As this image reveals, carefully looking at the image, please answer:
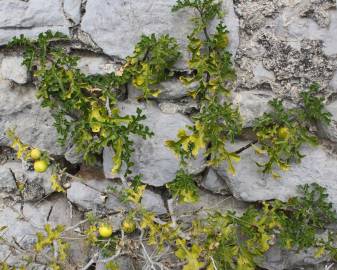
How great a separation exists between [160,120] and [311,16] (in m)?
0.85

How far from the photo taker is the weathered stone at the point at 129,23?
225cm

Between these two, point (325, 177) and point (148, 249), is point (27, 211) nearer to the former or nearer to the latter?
point (148, 249)

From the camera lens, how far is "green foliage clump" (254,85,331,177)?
2.18 m

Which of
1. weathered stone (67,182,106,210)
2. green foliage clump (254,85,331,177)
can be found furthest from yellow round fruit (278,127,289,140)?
weathered stone (67,182,106,210)

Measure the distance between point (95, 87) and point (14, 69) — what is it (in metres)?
0.42

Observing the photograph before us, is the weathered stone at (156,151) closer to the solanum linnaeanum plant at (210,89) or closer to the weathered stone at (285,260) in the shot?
the solanum linnaeanum plant at (210,89)

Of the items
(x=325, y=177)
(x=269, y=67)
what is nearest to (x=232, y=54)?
(x=269, y=67)

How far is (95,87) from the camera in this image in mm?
2266

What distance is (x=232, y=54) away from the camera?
224 cm

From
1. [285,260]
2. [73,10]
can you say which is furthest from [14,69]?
[285,260]

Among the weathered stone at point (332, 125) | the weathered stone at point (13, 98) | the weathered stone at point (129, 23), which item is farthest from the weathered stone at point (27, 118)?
the weathered stone at point (332, 125)

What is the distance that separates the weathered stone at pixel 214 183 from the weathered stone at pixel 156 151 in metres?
0.07

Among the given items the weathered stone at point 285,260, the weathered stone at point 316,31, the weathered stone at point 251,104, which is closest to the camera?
the weathered stone at point 316,31

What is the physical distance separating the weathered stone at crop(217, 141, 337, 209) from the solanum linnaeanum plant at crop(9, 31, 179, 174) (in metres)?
0.50
